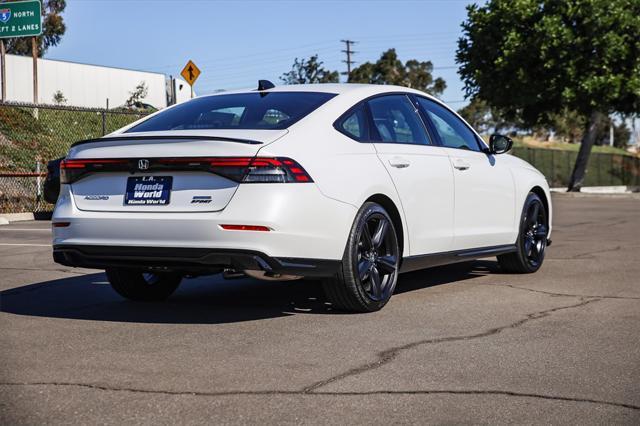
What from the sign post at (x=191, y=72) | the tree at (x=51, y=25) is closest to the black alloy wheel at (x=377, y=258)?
the sign post at (x=191, y=72)

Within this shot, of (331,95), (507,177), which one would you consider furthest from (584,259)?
(331,95)

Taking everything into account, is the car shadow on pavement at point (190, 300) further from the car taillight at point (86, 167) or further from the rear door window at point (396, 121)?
the rear door window at point (396, 121)

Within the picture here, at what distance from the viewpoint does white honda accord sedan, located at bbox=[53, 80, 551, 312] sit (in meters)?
5.91

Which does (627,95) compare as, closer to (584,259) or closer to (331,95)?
(584,259)

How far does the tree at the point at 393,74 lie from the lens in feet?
252

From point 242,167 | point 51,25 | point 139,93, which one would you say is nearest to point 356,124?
point 242,167

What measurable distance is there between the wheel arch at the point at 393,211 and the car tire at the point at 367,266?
0.07 metres

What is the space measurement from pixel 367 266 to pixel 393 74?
7097 centimetres

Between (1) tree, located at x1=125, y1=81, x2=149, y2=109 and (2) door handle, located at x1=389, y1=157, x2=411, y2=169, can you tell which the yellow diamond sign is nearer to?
(2) door handle, located at x1=389, y1=157, x2=411, y2=169

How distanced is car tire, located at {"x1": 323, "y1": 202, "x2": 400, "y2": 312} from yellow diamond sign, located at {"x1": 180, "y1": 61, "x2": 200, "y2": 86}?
18.7 m

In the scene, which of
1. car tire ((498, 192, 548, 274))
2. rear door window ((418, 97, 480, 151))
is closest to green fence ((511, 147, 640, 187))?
car tire ((498, 192, 548, 274))

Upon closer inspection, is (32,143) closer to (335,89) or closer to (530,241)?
(530,241)

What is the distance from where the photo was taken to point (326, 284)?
6504 mm

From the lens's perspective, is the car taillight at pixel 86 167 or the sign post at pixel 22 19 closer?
the car taillight at pixel 86 167
